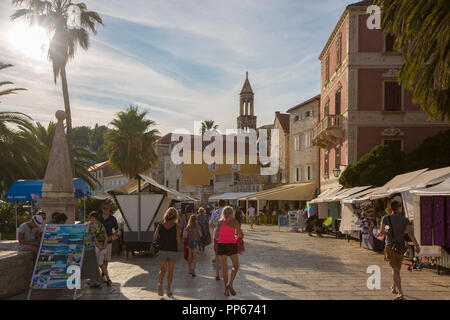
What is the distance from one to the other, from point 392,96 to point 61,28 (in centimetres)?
1831

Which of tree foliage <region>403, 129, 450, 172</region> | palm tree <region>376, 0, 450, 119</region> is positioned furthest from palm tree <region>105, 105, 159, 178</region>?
palm tree <region>376, 0, 450, 119</region>

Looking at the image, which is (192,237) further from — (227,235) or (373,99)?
(373,99)

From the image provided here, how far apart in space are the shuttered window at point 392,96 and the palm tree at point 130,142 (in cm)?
1994

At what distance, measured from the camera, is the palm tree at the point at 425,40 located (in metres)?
9.50

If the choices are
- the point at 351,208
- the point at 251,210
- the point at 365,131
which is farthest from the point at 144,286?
the point at 251,210

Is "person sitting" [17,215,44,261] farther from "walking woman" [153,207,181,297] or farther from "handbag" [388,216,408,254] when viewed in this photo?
"handbag" [388,216,408,254]

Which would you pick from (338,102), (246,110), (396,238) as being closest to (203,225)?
(396,238)

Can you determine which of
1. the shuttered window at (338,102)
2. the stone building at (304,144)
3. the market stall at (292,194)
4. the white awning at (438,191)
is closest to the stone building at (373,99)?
the shuttered window at (338,102)

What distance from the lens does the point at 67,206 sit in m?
10.8

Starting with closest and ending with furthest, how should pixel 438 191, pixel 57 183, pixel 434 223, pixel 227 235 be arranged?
pixel 227 235, pixel 438 191, pixel 57 183, pixel 434 223

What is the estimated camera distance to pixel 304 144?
38875mm

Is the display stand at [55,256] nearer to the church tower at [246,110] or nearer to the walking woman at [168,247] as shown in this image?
the walking woman at [168,247]

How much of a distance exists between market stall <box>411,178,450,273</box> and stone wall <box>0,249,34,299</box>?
338 inches

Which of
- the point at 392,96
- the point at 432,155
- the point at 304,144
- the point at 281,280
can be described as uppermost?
the point at 392,96
